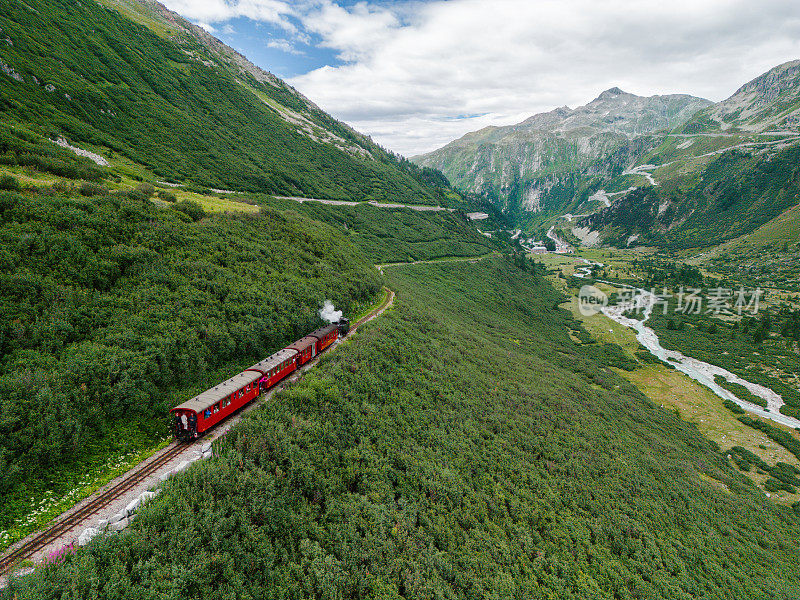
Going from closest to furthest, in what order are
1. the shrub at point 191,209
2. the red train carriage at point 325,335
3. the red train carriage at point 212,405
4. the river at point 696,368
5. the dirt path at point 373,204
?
the red train carriage at point 212,405 → the red train carriage at point 325,335 → the shrub at point 191,209 → the river at point 696,368 → the dirt path at point 373,204

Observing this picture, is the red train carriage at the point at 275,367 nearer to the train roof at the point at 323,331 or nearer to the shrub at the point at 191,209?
the train roof at the point at 323,331

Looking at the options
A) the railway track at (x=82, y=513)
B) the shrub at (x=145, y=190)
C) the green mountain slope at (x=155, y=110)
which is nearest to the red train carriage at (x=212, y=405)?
the railway track at (x=82, y=513)

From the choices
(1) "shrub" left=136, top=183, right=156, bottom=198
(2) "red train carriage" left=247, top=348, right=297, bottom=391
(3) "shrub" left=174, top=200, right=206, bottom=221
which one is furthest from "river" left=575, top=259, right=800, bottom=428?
(1) "shrub" left=136, top=183, right=156, bottom=198

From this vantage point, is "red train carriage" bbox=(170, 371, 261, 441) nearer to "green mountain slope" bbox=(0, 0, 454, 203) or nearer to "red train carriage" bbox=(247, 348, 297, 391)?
→ "red train carriage" bbox=(247, 348, 297, 391)

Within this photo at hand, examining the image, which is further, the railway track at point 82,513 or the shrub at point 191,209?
the shrub at point 191,209

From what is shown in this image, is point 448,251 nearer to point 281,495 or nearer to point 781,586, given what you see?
point 781,586
